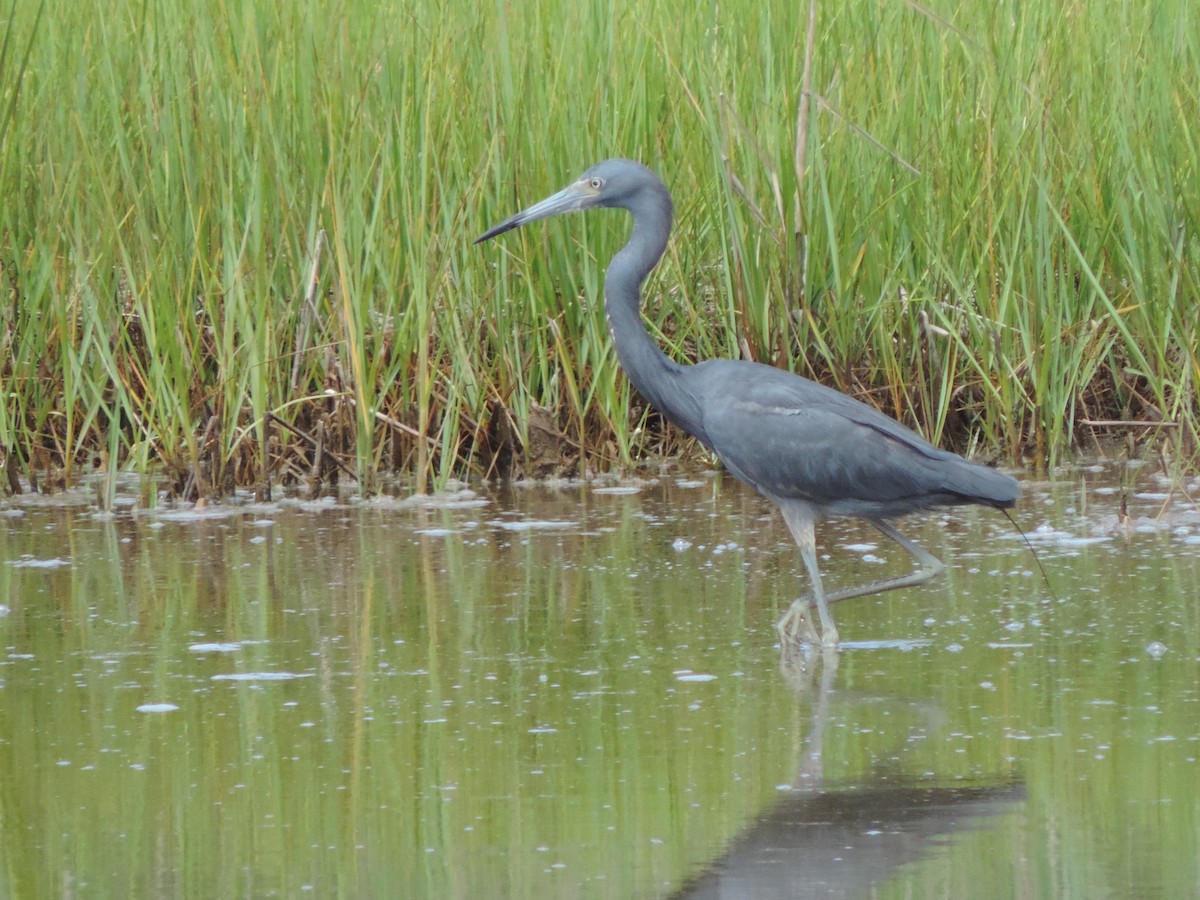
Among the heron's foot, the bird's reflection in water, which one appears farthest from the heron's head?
the bird's reflection in water

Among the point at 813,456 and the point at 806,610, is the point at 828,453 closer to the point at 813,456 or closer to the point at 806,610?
the point at 813,456

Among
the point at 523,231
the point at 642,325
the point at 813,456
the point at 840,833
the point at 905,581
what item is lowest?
the point at 840,833

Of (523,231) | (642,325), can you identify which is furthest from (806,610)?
(523,231)

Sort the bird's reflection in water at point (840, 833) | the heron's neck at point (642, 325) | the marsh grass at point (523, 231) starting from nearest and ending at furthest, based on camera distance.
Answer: the bird's reflection in water at point (840, 833)
the heron's neck at point (642, 325)
the marsh grass at point (523, 231)

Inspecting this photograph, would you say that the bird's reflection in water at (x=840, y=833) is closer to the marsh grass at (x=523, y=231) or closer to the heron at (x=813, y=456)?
the heron at (x=813, y=456)

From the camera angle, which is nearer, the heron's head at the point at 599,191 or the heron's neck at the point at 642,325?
the heron's neck at the point at 642,325

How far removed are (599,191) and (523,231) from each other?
81 cm

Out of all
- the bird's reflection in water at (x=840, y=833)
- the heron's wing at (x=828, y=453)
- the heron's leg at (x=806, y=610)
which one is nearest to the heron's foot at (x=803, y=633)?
the heron's leg at (x=806, y=610)

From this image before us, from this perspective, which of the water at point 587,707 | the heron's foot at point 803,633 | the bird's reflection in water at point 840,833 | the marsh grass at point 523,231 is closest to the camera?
the bird's reflection in water at point 840,833

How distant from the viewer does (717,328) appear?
675 cm

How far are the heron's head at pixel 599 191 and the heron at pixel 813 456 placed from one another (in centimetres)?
52

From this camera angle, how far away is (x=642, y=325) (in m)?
5.29

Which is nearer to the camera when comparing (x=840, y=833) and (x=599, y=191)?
(x=840, y=833)

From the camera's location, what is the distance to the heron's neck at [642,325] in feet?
17.0
